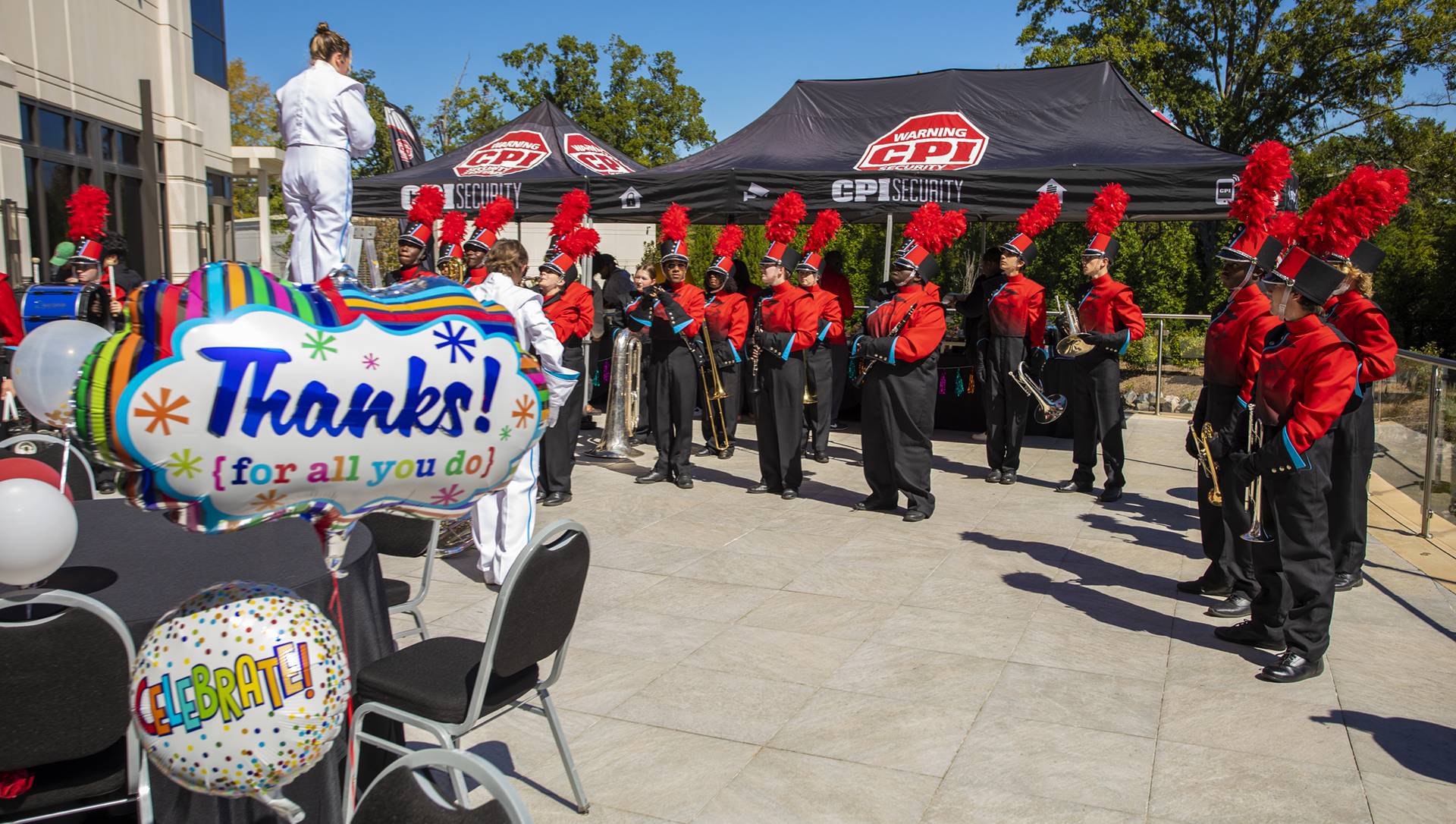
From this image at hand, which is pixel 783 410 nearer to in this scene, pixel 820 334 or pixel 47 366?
pixel 820 334

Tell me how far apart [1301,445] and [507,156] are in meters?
9.46

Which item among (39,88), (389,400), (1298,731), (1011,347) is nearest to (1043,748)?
(1298,731)

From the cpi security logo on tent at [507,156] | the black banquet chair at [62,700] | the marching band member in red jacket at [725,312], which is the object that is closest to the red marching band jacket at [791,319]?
the marching band member in red jacket at [725,312]

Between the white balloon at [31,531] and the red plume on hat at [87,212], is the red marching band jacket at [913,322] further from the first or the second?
the red plume on hat at [87,212]

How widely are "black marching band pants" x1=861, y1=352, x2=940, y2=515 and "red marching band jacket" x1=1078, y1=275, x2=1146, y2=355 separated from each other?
1.50 metres

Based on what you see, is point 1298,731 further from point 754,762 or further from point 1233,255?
point 1233,255

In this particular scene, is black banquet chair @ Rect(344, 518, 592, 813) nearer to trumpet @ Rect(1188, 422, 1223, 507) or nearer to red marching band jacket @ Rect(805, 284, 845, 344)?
trumpet @ Rect(1188, 422, 1223, 507)

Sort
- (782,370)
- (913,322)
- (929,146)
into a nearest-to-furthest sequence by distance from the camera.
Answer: (913,322)
(782,370)
(929,146)

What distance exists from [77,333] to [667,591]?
302 centimetres

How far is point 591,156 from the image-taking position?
1176 centimetres

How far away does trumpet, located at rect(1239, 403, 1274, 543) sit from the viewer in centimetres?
445

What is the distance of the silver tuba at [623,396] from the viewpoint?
935 centimetres

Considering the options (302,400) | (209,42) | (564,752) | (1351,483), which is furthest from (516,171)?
(209,42)

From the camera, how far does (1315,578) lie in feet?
13.7
